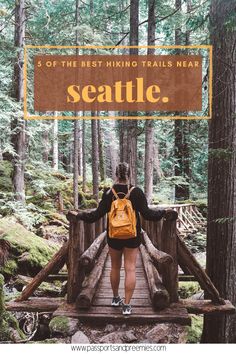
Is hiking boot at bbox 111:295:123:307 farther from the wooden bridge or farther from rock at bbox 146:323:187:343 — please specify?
rock at bbox 146:323:187:343

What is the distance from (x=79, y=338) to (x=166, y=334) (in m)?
1.50

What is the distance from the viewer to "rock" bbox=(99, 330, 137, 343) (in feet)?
19.7

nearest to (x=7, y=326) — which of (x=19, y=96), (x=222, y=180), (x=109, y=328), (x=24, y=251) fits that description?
(x=109, y=328)

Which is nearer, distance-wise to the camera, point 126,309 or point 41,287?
point 126,309

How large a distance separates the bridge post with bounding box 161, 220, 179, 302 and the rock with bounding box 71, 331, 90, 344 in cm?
163

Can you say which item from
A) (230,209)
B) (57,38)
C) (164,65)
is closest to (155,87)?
(164,65)

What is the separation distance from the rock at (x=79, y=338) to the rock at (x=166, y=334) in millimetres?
1020

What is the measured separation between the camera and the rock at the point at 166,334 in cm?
650

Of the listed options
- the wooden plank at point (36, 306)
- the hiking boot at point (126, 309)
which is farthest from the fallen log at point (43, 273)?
the hiking boot at point (126, 309)

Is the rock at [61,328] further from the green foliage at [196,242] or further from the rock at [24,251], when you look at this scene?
the green foliage at [196,242]

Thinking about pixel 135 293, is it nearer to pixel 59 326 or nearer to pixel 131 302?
pixel 131 302

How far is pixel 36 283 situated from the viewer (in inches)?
215

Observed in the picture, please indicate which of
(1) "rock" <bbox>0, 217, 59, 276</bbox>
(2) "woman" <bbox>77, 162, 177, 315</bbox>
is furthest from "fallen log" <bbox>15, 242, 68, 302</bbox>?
(1) "rock" <bbox>0, 217, 59, 276</bbox>

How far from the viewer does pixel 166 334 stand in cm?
667
